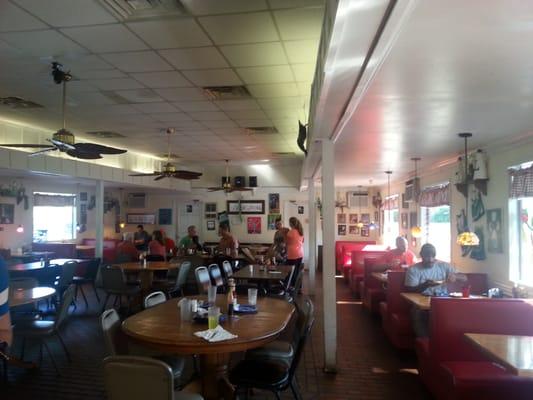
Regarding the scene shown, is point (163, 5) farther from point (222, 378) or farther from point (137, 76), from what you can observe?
point (222, 378)

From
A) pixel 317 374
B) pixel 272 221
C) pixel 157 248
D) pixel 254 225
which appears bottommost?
pixel 317 374

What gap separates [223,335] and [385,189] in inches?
412

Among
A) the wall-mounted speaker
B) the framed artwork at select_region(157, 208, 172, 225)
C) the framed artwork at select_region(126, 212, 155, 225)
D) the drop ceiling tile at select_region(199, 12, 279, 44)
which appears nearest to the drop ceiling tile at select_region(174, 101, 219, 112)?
the drop ceiling tile at select_region(199, 12, 279, 44)

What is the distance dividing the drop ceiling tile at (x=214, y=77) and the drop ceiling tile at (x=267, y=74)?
0.11 metres

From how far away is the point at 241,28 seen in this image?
334 centimetres

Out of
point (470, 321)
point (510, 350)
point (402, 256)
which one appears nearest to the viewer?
point (510, 350)

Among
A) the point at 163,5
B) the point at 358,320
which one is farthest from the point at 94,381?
the point at 358,320

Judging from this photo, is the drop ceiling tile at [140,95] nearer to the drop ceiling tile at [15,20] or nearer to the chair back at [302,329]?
the drop ceiling tile at [15,20]

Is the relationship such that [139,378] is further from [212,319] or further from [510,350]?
[510,350]

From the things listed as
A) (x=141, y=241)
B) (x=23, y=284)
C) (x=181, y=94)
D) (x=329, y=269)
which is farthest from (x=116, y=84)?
(x=141, y=241)

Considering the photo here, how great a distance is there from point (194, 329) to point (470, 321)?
7.82ft

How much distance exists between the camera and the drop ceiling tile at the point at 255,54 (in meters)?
3.71

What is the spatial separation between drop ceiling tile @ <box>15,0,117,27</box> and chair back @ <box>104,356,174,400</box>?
2.52m

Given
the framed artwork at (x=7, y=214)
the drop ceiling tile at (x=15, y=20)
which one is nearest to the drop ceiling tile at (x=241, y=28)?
the drop ceiling tile at (x=15, y=20)
